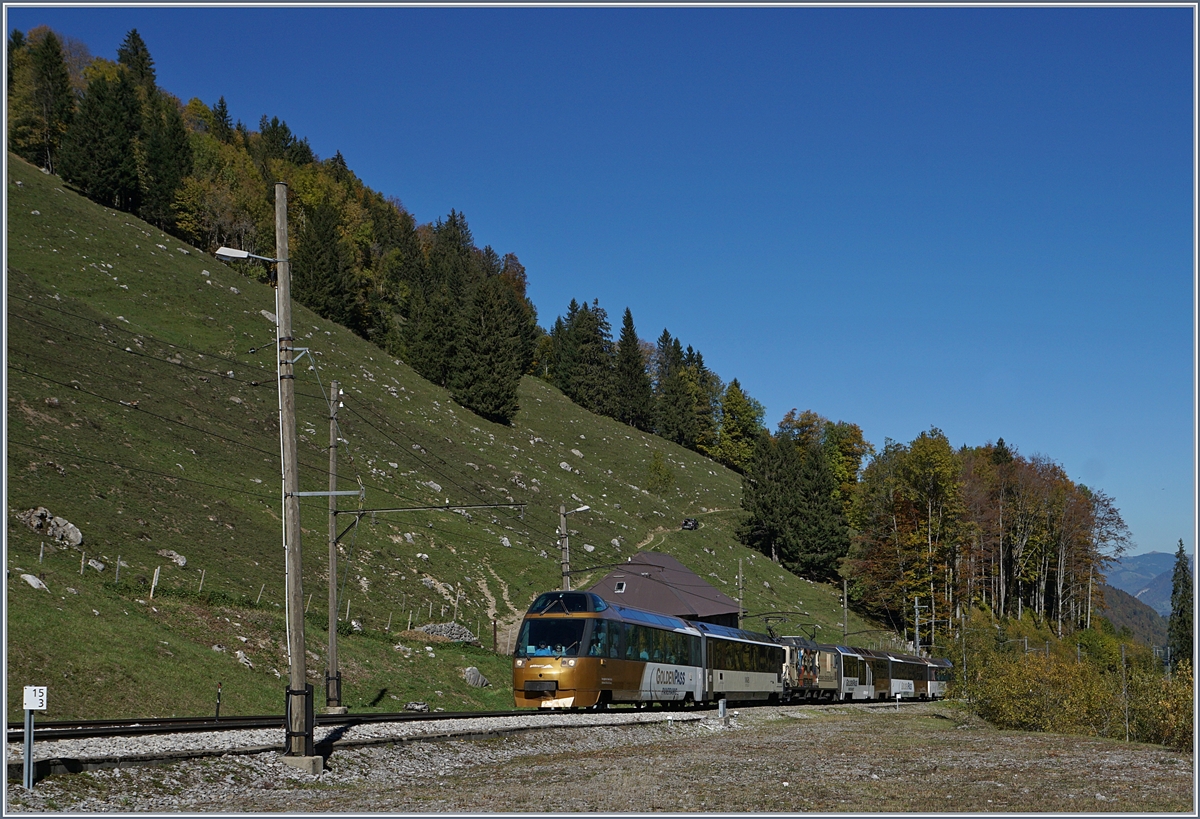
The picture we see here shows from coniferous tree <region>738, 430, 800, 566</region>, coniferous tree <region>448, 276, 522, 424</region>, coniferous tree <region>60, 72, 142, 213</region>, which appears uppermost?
→ coniferous tree <region>60, 72, 142, 213</region>

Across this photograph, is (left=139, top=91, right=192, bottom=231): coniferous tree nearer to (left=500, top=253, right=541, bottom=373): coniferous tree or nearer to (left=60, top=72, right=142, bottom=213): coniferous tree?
(left=60, top=72, right=142, bottom=213): coniferous tree

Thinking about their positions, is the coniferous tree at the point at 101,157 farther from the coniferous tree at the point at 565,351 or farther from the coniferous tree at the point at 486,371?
the coniferous tree at the point at 565,351

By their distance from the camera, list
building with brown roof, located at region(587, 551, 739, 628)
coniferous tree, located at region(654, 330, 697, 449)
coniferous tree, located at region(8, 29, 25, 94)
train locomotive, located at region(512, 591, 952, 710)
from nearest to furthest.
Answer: train locomotive, located at region(512, 591, 952, 710), building with brown roof, located at region(587, 551, 739, 628), coniferous tree, located at region(8, 29, 25, 94), coniferous tree, located at region(654, 330, 697, 449)

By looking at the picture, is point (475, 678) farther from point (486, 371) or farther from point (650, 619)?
point (486, 371)

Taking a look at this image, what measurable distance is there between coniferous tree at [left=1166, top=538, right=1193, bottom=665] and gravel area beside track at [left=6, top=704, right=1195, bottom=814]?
292 feet

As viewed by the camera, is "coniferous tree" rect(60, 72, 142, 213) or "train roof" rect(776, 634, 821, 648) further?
"coniferous tree" rect(60, 72, 142, 213)

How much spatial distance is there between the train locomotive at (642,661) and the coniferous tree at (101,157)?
83.8 metres

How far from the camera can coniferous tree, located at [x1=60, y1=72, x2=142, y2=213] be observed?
323 feet

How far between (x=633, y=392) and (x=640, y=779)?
12221cm

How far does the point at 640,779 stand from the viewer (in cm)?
Answer: 1564

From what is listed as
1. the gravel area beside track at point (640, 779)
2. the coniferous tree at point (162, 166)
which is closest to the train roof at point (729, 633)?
the gravel area beside track at point (640, 779)

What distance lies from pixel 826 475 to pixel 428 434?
48.4 meters

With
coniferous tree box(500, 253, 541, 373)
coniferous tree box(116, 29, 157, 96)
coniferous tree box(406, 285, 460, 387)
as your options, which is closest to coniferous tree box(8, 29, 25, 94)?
coniferous tree box(116, 29, 157, 96)

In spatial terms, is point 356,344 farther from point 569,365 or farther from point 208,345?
point 569,365
